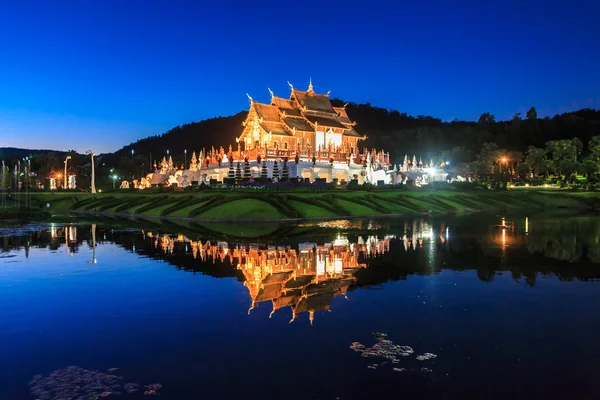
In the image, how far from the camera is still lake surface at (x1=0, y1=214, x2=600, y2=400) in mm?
8688

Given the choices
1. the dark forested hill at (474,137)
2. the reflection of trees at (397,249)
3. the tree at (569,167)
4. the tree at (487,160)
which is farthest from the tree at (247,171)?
the dark forested hill at (474,137)

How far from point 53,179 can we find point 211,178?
168ft

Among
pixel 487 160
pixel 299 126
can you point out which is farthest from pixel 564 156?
pixel 299 126

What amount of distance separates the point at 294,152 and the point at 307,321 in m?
50.9

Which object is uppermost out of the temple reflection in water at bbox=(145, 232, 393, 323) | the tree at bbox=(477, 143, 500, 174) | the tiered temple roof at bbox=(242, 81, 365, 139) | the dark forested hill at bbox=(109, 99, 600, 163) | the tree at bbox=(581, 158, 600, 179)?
the dark forested hill at bbox=(109, 99, 600, 163)

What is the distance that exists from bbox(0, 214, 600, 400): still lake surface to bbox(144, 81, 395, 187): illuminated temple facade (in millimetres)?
36703

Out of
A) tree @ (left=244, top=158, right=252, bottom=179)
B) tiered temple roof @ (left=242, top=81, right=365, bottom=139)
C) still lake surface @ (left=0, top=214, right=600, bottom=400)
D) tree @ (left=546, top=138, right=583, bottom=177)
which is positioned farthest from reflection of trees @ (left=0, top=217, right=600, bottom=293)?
tree @ (left=546, top=138, right=583, bottom=177)

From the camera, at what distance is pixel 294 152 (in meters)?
62.2

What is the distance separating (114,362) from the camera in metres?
9.65

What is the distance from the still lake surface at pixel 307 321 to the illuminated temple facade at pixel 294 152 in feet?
120

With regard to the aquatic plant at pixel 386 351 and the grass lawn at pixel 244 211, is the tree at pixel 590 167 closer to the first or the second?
the grass lawn at pixel 244 211

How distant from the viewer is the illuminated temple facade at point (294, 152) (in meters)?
60.5

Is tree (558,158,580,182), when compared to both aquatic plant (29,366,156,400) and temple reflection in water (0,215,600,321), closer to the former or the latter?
temple reflection in water (0,215,600,321)

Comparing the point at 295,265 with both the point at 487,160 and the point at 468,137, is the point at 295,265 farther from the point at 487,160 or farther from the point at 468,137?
the point at 468,137
